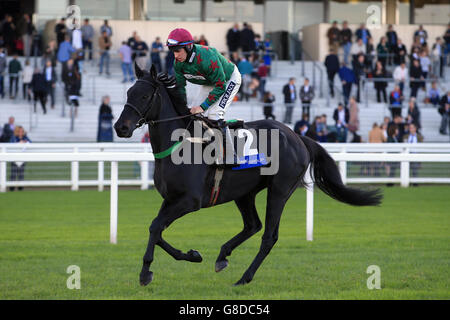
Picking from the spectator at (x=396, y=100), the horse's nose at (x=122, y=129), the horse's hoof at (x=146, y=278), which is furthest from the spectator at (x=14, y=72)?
the horse's hoof at (x=146, y=278)

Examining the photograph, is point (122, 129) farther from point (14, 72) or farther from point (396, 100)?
point (396, 100)

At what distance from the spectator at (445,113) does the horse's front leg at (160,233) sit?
49.7ft

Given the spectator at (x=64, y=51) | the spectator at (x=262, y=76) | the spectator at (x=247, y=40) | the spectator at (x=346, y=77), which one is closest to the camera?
the spectator at (x=64, y=51)

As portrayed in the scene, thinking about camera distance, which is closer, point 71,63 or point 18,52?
point 71,63

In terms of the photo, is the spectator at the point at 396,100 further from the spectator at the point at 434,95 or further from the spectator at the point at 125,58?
the spectator at the point at 125,58

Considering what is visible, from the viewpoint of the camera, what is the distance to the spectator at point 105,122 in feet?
55.8

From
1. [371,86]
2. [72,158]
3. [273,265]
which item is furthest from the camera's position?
[371,86]

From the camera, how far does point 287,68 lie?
78.2ft

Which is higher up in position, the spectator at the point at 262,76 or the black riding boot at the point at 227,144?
the spectator at the point at 262,76

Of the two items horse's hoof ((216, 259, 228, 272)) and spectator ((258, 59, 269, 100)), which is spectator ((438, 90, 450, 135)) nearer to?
spectator ((258, 59, 269, 100))

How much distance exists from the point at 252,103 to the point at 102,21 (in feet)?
21.7

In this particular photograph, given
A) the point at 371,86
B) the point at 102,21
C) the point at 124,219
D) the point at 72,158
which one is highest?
the point at 102,21
